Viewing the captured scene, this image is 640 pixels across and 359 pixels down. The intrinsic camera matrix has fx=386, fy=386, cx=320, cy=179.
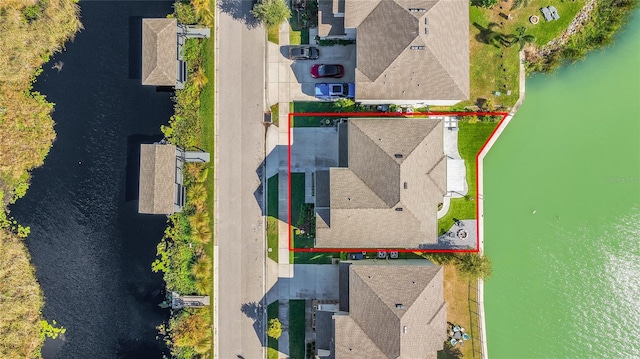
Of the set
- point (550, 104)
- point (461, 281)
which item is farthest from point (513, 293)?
point (550, 104)

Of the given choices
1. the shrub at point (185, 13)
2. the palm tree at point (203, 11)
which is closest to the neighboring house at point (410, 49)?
the palm tree at point (203, 11)

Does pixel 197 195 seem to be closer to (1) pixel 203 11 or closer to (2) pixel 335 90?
(2) pixel 335 90

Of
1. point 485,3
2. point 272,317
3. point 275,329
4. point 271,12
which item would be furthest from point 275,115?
point 485,3

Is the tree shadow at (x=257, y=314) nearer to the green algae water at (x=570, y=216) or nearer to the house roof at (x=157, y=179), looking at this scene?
the house roof at (x=157, y=179)

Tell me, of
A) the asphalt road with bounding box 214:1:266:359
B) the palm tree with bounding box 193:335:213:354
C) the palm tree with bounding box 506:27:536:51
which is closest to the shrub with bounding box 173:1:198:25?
the asphalt road with bounding box 214:1:266:359

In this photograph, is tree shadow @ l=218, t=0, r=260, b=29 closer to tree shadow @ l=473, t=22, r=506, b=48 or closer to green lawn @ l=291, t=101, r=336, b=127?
green lawn @ l=291, t=101, r=336, b=127

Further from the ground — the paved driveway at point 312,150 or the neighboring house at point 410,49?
the neighboring house at point 410,49
